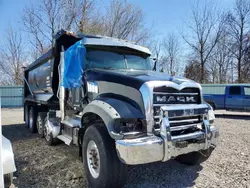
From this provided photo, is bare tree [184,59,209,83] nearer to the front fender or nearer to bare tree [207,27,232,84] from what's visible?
bare tree [207,27,232,84]

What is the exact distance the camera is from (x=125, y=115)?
10.3 feet

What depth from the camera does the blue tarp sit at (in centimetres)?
437

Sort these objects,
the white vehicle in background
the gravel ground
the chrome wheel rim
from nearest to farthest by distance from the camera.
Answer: the white vehicle in background
the chrome wheel rim
the gravel ground

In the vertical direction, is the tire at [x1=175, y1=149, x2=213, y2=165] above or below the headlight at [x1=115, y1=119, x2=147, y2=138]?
below

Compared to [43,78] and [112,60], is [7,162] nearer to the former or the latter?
[112,60]

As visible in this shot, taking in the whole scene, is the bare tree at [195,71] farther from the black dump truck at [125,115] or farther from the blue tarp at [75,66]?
the blue tarp at [75,66]

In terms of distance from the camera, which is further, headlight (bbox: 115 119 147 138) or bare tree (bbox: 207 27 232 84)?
bare tree (bbox: 207 27 232 84)

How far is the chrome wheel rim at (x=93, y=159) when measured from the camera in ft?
11.2

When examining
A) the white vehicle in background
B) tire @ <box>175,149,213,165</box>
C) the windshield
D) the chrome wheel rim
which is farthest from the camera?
A: the windshield

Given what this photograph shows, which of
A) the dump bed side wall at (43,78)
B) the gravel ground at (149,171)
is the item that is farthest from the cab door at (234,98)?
the dump bed side wall at (43,78)

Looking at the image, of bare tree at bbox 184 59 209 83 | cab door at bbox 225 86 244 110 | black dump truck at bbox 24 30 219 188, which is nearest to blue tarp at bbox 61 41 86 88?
black dump truck at bbox 24 30 219 188

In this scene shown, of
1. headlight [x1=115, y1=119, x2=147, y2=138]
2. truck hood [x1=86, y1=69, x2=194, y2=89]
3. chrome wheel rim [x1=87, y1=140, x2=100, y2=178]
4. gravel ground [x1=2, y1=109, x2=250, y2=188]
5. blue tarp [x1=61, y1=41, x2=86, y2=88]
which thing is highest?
blue tarp [x1=61, y1=41, x2=86, y2=88]

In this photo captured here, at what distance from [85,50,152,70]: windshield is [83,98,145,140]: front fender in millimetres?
1330

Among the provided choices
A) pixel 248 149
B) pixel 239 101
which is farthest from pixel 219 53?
pixel 248 149
